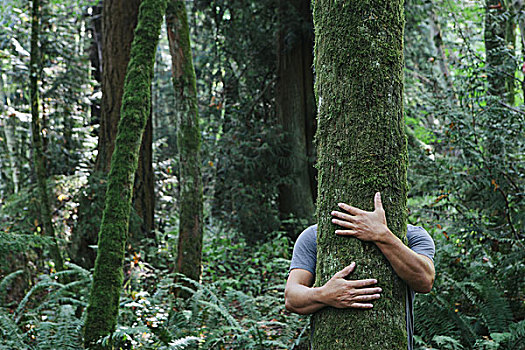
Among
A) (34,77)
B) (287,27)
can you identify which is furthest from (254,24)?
(34,77)

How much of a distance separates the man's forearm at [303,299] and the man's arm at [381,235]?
1.26ft

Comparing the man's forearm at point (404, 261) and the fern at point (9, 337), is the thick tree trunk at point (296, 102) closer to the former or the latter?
the fern at point (9, 337)

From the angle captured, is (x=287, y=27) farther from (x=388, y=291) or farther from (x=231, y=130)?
(x=388, y=291)

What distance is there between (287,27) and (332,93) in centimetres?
958

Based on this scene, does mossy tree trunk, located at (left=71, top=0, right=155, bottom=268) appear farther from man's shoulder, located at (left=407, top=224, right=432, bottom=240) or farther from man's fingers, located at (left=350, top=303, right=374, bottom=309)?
man's fingers, located at (left=350, top=303, right=374, bottom=309)

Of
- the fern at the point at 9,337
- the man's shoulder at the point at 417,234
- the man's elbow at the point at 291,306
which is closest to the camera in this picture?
the man's elbow at the point at 291,306

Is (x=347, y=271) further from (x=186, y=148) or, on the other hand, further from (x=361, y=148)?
(x=186, y=148)

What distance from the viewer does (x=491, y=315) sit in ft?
19.4

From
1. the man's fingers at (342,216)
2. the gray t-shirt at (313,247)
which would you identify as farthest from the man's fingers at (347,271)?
the gray t-shirt at (313,247)

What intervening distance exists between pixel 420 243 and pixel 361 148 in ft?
2.90

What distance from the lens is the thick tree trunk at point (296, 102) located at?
11.6 meters

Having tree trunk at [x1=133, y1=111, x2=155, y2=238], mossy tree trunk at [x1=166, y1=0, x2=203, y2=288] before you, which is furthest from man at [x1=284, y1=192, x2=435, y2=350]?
tree trunk at [x1=133, y1=111, x2=155, y2=238]

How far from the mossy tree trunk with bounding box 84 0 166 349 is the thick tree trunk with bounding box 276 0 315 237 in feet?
21.6

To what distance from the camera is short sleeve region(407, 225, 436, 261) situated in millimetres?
3002
